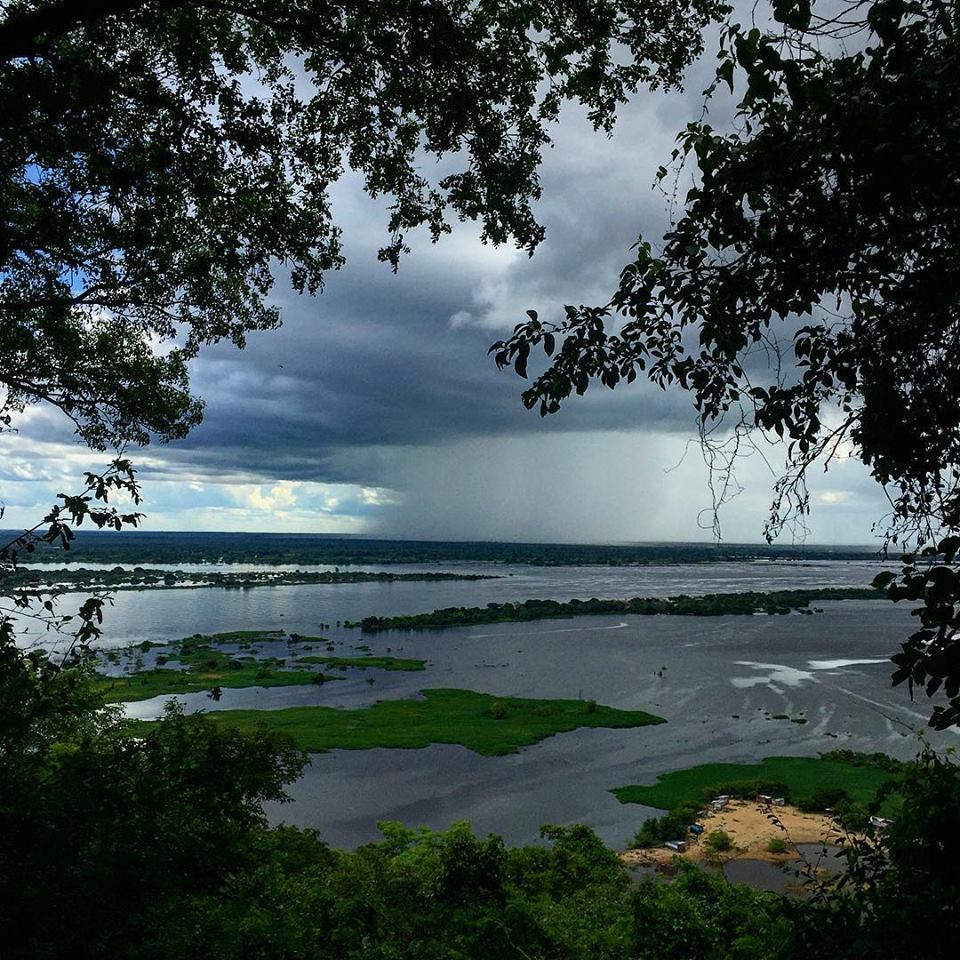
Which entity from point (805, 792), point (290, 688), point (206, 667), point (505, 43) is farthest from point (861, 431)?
point (206, 667)

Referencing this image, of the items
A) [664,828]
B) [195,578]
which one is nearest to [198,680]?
[664,828]

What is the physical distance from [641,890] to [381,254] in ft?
52.9

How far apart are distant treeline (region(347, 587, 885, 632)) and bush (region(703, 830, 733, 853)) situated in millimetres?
59779

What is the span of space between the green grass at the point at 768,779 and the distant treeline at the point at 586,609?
53209mm

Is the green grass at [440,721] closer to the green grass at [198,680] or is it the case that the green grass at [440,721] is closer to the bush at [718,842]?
the green grass at [198,680]

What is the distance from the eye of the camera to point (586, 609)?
322 feet

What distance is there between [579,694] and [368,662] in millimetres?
20893

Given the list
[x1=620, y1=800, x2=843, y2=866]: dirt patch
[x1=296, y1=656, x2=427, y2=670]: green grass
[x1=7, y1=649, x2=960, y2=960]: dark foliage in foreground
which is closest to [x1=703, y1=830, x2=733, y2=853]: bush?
[x1=620, y1=800, x2=843, y2=866]: dirt patch

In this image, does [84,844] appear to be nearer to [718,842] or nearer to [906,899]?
[906,899]

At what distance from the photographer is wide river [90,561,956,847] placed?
31.4 metres

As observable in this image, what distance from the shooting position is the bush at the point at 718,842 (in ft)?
84.1

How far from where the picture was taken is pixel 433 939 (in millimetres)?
14266

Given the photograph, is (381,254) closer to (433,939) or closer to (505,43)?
(505,43)

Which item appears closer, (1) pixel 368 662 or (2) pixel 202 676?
(2) pixel 202 676
